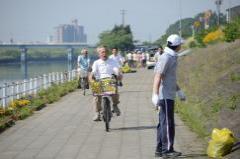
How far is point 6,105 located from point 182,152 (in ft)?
29.5

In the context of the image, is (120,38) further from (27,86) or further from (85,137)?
(85,137)

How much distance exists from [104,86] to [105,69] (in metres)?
0.56

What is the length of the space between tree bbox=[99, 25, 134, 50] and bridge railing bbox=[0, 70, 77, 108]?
179 ft

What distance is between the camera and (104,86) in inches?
541

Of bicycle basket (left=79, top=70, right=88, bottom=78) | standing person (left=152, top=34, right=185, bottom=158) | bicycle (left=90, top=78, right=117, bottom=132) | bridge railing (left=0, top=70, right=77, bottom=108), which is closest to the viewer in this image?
standing person (left=152, top=34, right=185, bottom=158)

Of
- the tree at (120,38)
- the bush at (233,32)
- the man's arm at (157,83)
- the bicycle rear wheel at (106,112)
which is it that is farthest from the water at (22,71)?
the man's arm at (157,83)

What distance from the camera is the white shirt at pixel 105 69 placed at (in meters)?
14.1

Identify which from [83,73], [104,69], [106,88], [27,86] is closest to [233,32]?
[83,73]

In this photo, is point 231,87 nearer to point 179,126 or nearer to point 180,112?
point 180,112

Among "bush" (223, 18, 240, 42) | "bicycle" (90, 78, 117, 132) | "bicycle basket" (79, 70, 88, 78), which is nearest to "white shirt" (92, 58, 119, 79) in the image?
"bicycle" (90, 78, 117, 132)

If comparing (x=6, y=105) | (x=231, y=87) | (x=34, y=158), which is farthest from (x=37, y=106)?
(x=34, y=158)

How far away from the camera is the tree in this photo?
89.6 m

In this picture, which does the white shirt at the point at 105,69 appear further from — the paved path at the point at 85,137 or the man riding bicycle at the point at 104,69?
the paved path at the point at 85,137

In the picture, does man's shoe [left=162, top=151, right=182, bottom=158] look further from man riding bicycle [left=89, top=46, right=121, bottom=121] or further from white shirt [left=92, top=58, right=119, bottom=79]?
white shirt [left=92, top=58, right=119, bottom=79]
